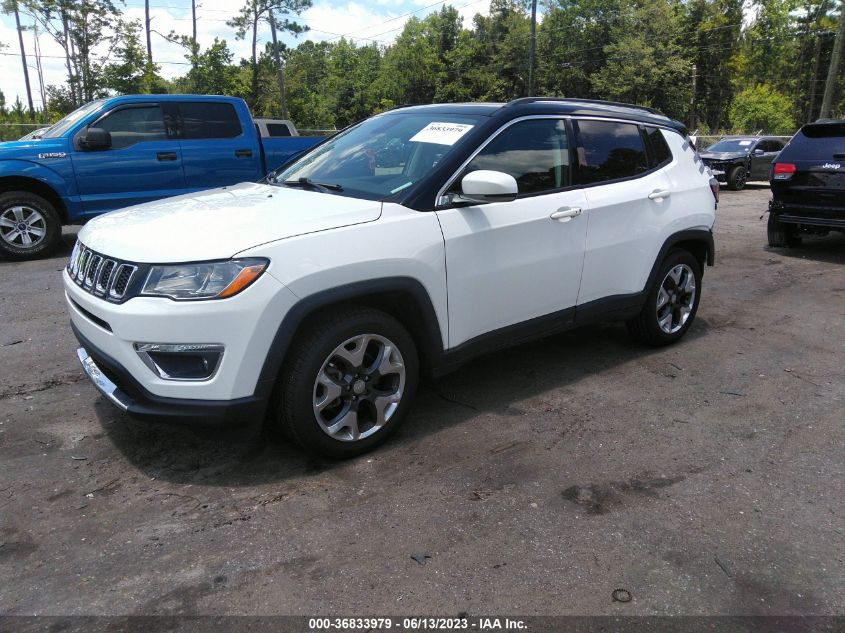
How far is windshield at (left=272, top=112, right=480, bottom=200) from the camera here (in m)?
3.65

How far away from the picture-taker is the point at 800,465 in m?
3.34

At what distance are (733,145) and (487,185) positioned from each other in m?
18.5

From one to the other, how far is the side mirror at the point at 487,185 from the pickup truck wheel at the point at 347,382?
0.77 m

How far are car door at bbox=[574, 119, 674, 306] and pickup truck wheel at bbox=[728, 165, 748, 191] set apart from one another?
15.4 m

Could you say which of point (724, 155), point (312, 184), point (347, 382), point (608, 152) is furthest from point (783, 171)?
point (724, 155)

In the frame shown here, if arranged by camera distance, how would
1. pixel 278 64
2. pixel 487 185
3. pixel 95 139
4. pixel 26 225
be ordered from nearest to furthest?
pixel 487 185 → pixel 95 139 → pixel 26 225 → pixel 278 64

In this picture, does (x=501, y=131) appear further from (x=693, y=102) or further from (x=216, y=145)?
(x=693, y=102)

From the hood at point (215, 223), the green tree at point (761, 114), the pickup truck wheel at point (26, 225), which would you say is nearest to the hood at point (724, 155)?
the pickup truck wheel at point (26, 225)

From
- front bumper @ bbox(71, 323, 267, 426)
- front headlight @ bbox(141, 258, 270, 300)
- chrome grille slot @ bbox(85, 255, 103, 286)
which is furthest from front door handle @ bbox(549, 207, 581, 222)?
chrome grille slot @ bbox(85, 255, 103, 286)

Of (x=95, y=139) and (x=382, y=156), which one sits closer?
(x=382, y=156)

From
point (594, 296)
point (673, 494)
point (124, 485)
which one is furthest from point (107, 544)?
point (594, 296)

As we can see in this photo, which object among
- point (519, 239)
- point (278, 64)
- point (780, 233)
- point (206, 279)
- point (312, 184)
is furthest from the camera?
point (278, 64)

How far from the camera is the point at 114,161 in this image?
816 centimetres

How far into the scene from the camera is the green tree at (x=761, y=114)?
54.2 metres
